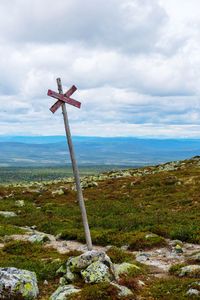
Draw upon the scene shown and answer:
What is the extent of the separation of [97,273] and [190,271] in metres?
4.39

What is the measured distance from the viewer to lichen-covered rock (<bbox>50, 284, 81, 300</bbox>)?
13699 millimetres

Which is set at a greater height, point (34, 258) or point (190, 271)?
point (190, 271)

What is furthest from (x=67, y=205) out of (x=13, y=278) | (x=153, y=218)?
(x=13, y=278)

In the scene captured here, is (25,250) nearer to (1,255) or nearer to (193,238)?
(1,255)

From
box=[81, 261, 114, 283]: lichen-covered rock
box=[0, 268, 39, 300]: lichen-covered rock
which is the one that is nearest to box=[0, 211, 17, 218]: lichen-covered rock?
box=[0, 268, 39, 300]: lichen-covered rock

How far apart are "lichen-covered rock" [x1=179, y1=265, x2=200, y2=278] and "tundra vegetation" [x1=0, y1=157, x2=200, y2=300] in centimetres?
4

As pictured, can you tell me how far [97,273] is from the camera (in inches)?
596

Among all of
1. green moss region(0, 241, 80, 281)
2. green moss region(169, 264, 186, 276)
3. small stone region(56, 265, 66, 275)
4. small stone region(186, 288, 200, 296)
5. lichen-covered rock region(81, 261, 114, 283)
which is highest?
lichen-covered rock region(81, 261, 114, 283)

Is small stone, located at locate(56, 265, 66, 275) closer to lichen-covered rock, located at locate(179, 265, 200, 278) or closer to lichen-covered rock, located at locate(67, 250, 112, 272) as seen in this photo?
lichen-covered rock, located at locate(67, 250, 112, 272)

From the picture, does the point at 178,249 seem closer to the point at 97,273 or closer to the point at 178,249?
the point at 178,249

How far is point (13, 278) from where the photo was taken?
14.7m

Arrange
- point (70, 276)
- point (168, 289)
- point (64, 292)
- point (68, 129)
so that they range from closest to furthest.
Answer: point (64, 292), point (168, 289), point (70, 276), point (68, 129)

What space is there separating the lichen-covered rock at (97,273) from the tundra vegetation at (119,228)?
0.32 metres

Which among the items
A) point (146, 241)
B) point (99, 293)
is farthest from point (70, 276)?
point (146, 241)
